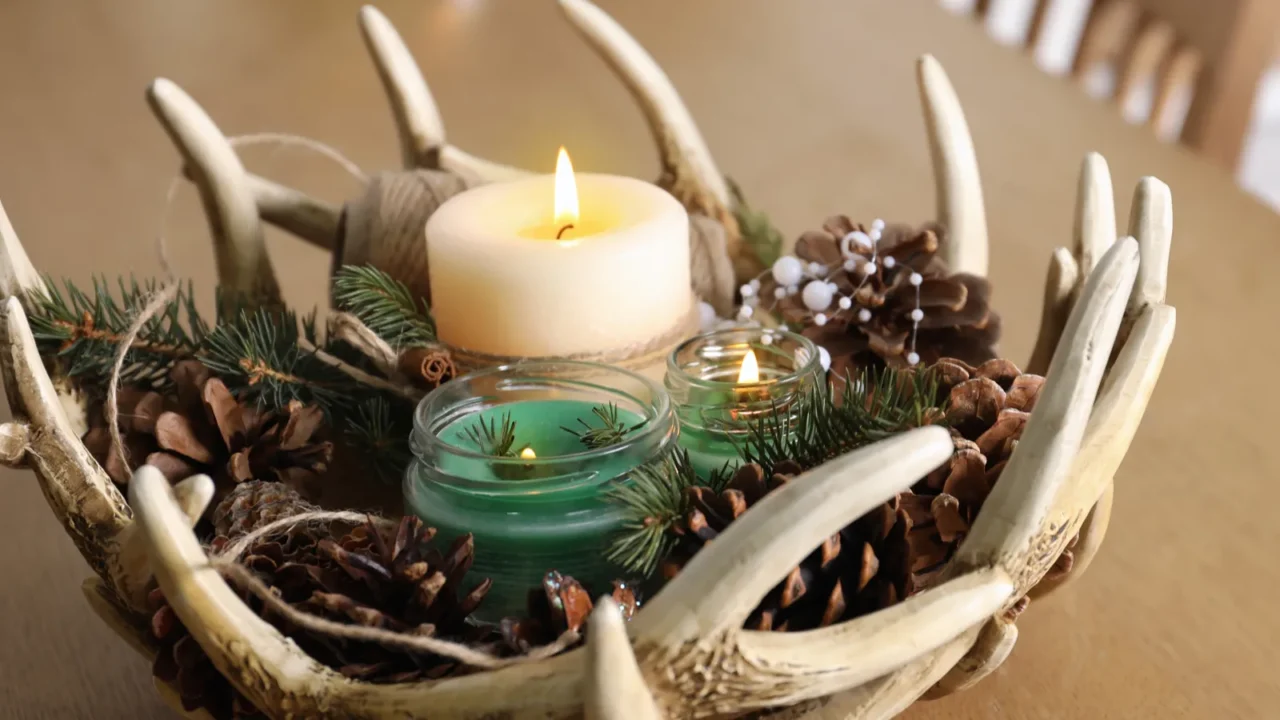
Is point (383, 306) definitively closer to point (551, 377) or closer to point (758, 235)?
point (551, 377)

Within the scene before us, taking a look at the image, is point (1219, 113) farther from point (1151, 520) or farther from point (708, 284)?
point (708, 284)

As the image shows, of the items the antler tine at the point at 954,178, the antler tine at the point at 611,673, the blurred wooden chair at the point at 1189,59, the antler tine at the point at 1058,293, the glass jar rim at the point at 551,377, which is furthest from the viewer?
the blurred wooden chair at the point at 1189,59

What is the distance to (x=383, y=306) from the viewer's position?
53cm

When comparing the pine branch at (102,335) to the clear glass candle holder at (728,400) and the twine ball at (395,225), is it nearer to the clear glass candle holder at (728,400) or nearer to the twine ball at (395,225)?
the twine ball at (395,225)

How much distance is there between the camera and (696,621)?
284 millimetres

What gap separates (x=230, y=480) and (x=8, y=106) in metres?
1.04

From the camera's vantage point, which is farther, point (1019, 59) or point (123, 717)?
point (1019, 59)

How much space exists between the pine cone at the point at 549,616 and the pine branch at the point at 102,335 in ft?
0.79

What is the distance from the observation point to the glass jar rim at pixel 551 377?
14.6 inches

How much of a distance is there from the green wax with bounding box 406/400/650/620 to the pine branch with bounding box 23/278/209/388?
6.9 inches

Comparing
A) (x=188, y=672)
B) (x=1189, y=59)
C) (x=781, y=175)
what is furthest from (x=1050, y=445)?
(x=1189, y=59)

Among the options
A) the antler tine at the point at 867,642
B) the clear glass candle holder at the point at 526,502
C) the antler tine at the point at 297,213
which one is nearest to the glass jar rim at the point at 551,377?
the clear glass candle holder at the point at 526,502

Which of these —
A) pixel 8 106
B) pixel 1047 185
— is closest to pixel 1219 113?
pixel 1047 185

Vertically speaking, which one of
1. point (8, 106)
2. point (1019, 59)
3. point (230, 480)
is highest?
point (1019, 59)
